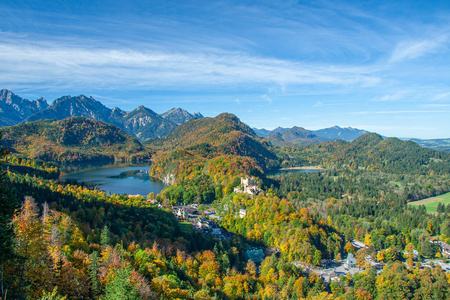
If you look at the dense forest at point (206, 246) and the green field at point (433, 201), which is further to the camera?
the green field at point (433, 201)

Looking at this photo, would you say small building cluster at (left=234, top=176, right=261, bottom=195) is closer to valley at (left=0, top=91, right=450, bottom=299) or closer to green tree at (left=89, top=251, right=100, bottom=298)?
valley at (left=0, top=91, right=450, bottom=299)

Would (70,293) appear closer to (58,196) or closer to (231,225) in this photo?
(58,196)

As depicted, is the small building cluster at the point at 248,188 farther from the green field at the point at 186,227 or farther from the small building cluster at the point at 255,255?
the small building cluster at the point at 255,255

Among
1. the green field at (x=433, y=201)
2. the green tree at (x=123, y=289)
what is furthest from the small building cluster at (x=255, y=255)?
the green field at (x=433, y=201)

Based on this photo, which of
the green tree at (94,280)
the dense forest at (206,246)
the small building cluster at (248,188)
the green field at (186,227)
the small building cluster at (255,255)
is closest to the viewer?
the dense forest at (206,246)

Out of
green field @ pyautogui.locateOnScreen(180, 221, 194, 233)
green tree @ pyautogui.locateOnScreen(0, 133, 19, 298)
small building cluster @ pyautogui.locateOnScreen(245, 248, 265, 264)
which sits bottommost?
small building cluster @ pyautogui.locateOnScreen(245, 248, 265, 264)

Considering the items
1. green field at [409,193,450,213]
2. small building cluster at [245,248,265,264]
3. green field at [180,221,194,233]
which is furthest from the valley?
green field at [409,193,450,213]

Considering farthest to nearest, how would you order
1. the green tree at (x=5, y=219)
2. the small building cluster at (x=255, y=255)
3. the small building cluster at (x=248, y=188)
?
the small building cluster at (x=248, y=188)
the small building cluster at (x=255, y=255)
the green tree at (x=5, y=219)

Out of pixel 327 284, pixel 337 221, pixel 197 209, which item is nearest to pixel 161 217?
pixel 197 209

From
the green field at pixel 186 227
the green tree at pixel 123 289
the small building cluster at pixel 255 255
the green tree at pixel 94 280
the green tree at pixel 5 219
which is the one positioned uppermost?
the green tree at pixel 5 219
